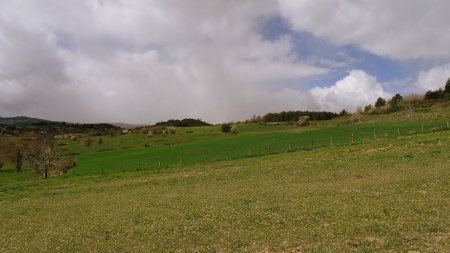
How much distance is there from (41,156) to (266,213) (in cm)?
9426

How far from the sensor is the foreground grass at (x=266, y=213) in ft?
61.7

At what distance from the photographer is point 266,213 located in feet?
85.3

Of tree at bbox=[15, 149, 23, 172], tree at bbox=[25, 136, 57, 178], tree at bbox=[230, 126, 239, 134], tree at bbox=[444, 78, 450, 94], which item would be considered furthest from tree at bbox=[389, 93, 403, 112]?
tree at bbox=[15, 149, 23, 172]

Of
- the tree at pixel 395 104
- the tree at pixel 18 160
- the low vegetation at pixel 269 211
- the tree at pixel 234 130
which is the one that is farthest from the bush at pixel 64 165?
the tree at pixel 395 104

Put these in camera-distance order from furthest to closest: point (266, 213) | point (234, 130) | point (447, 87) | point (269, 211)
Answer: point (447, 87)
point (234, 130)
point (269, 211)
point (266, 213)

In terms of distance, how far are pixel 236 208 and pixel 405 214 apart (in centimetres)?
1136

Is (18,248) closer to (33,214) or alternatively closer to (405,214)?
(33,214)

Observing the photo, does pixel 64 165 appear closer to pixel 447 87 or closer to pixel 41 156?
pixel 41 156

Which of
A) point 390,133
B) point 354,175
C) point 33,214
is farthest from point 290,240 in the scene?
point 390,133

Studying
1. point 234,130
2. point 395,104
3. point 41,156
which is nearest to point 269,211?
point 41,156

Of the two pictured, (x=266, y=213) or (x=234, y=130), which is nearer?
(x=266, y=213)

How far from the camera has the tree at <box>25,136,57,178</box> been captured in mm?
106062

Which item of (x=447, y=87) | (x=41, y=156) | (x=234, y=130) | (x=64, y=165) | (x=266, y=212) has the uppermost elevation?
(x=447, y=87)

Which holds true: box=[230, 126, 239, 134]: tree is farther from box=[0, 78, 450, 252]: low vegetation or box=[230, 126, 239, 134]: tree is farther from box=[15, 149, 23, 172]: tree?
box=[0, 78, 450, 252]: low vegetation
